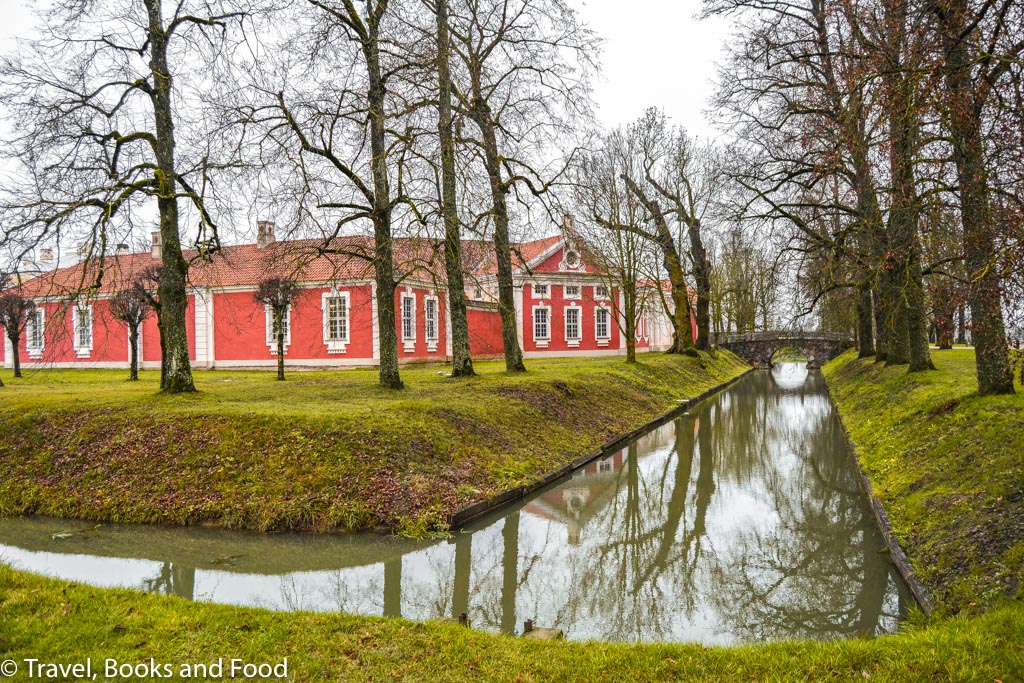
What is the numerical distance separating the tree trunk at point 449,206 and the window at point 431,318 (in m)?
12.1

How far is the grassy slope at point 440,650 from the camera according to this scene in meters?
4.00

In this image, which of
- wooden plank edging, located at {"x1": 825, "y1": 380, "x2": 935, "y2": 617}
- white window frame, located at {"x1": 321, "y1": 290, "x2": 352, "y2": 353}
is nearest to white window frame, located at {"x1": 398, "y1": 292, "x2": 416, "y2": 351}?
white window frame, located at {"x1": 321, "y1": 290, "x2": 352, "y2": 353}

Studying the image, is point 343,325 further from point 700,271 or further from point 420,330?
point 700,271

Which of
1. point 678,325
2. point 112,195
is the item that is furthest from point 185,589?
point 678,325

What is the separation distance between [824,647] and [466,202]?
28.9ft

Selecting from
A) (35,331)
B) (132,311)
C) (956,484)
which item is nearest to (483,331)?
(132,311)

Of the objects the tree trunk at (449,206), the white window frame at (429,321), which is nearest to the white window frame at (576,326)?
the white window frame at (429,321)

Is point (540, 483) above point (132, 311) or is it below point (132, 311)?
below

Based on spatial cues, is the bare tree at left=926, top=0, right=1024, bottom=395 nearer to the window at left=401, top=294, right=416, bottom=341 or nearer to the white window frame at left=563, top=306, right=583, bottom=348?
the window at left=401, top=294, right=416, bottom=341

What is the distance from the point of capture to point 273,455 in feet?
30.5

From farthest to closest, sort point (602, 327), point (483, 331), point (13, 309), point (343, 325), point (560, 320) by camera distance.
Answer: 1. point (602, 327)
2. point (560, 320)
3. point (483, 331)
4. point (343, 325)
5. point (13, 309)

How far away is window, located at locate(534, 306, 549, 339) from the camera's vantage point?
37750 mm

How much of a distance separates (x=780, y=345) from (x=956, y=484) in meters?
45.4

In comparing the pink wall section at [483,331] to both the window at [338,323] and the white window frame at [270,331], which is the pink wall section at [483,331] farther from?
the white window frame at [270,331]
